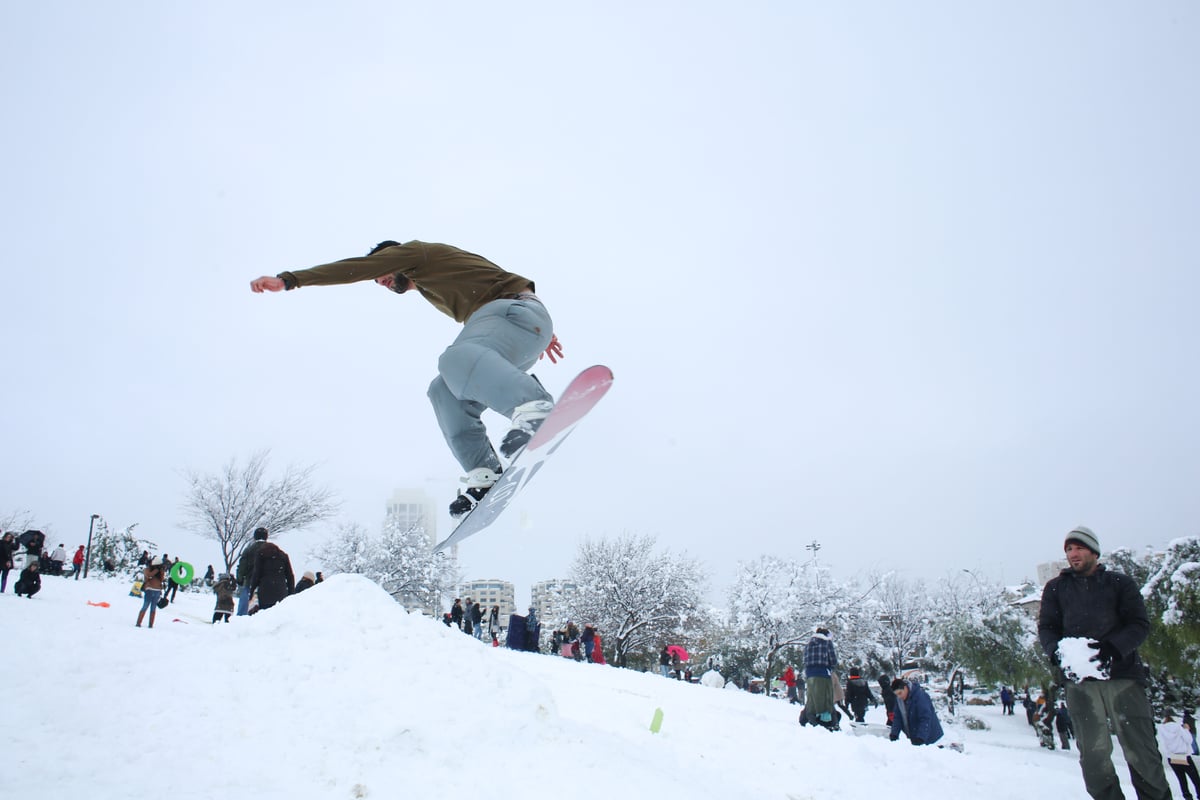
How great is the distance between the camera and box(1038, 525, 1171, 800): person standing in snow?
10.6 feet

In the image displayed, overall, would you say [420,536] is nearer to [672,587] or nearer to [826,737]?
[672,587]

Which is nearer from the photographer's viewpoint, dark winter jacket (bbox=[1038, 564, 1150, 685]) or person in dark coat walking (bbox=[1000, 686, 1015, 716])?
dark winter jacket (bbox=[1038, 564, 1150, 685])

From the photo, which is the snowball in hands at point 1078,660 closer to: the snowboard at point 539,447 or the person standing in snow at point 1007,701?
the snowboard at point 539,447

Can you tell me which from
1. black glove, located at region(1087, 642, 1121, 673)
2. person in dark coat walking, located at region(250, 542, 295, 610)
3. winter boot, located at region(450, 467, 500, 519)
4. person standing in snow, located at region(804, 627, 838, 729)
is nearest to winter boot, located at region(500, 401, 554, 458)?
winter boot, located at region(450, 467, 500, 519)

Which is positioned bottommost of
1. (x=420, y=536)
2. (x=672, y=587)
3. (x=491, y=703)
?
(x=491, y=703)

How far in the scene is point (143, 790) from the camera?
2584mm

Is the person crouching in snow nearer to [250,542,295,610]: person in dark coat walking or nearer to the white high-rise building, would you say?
[250,542,295,610]: person in dark coat walking

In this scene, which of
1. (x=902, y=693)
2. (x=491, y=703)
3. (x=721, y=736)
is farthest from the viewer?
(x=902, y=693)

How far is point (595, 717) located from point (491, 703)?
233cm

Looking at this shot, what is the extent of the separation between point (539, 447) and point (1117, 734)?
137 inches

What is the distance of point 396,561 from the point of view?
39.9 metres

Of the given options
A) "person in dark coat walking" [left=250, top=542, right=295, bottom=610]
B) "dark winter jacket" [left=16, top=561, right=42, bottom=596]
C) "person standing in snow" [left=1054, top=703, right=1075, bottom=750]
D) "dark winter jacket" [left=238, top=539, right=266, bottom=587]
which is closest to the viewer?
"person in dark coat walking" [left=250, top=542, right=295, bottom=610]

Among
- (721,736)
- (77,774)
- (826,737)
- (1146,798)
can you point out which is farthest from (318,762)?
(826,737)

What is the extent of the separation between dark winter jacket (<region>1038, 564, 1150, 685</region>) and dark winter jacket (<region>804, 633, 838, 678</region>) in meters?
5.00
